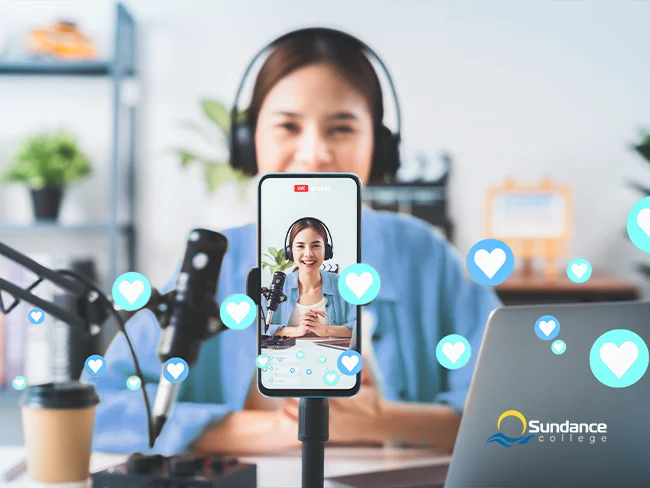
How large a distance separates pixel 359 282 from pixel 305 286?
4 cm

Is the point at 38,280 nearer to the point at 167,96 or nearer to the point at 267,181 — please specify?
the point at 267,181

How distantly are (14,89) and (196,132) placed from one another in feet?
1.88

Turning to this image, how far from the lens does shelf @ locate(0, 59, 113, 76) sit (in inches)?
79.7

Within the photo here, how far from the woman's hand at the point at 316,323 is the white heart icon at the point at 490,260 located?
0.23 metres

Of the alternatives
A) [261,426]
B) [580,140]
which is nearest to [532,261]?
[580,140]

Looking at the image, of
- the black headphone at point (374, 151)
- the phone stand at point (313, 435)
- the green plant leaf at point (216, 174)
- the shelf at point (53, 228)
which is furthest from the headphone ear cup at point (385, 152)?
the shelf at point (53, 228)

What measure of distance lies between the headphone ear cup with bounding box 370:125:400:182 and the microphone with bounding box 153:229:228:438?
2.04 feet

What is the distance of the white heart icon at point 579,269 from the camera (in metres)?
0.74

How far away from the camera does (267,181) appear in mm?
604

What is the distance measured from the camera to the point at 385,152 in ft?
4.28

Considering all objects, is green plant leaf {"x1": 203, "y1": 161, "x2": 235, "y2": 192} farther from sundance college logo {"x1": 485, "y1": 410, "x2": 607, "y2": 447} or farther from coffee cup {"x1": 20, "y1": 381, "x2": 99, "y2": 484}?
sundance college logo {"x1": 485, "y1": 410, "x2": 607, "y2": 447}

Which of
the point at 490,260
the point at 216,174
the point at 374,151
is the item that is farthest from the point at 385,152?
the point at 216,174

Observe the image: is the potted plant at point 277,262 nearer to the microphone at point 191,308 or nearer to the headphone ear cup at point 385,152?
the microphone at point 191,308

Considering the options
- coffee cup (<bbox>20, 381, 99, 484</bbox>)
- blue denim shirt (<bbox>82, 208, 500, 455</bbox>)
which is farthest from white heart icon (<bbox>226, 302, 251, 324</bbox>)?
A: blue denim shirt (<bbox>82, 208, 500, 455</bbox>)
